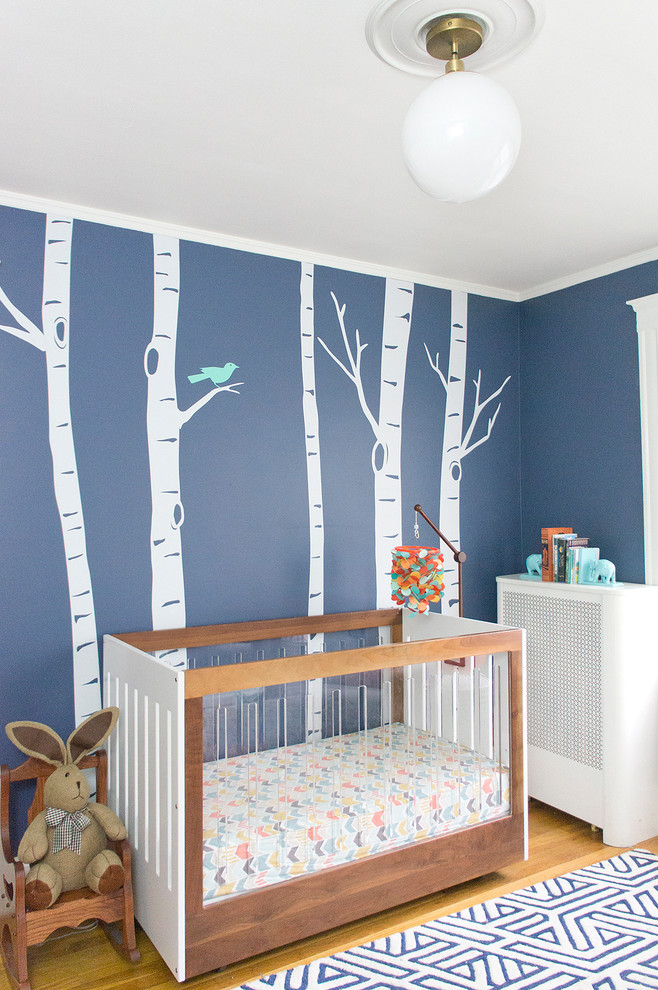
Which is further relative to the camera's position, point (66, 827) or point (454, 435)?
point (454, 435)

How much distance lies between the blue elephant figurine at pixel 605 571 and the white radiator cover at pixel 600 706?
0.11 meters

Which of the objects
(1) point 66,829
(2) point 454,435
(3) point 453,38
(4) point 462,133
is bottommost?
(1) point 66,829

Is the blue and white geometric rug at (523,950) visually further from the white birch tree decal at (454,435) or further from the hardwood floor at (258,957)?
the white birch tree decal at (454,435)

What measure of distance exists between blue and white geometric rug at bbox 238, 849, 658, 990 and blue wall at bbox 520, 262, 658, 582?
127 cm

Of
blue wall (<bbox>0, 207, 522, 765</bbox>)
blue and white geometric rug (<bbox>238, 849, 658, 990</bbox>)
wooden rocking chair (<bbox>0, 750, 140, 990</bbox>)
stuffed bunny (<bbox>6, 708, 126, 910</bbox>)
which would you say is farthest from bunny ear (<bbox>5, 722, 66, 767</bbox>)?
blue and white geometric rug (<bbox>238, 849, 658, 990</bbox>)

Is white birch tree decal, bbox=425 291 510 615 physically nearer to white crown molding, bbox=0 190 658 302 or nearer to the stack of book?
white crown molding, bbox=0 190 658 302

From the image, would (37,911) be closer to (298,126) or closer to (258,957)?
(258,957)

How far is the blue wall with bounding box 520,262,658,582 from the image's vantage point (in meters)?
3.02

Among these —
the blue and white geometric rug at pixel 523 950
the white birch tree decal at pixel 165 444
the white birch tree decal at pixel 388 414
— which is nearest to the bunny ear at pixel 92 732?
the white birch tree decal at pixel 165 444

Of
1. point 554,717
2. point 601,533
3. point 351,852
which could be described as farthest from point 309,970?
point 601,533

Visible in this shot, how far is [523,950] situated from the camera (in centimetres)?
202

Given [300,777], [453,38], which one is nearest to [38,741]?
[300,777]

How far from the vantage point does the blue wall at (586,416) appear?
9.91 ft

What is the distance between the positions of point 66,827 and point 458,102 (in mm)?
2044
